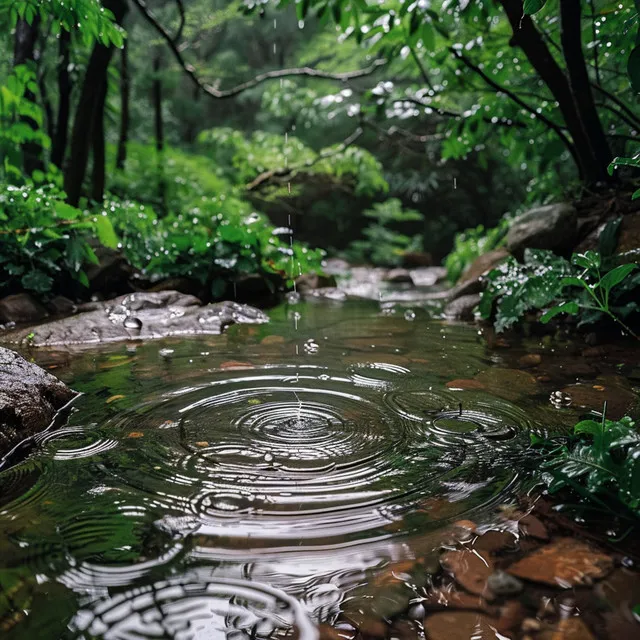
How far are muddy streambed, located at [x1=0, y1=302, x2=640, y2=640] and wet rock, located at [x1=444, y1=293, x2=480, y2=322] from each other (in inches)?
74.5

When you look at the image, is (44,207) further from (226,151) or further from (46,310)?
(226,151)

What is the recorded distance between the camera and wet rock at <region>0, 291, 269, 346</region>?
4149mm

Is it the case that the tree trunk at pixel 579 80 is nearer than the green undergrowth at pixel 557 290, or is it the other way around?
the green undergrowth at pixel 557 290

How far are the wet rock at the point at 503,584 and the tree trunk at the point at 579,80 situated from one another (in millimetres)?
3703

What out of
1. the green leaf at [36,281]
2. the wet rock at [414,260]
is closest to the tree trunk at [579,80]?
the green leaf at [36,281]

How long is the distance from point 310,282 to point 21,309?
153 inches

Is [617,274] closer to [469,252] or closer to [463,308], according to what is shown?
[463,308]

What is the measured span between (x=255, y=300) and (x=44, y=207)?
2365 millimetres

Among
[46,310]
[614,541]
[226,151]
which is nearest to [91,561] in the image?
[614,541]

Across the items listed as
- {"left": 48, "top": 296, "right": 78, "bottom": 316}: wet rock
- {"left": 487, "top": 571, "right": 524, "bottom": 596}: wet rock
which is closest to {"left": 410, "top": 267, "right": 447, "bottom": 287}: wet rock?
{"left": 48, "top": 296, "right": 78, "bottom": 316}: wet rock

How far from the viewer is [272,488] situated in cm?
181

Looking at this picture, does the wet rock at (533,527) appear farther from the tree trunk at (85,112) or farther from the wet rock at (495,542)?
the tree trunk at (85,112)

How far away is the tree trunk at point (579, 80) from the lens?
12.8 feet

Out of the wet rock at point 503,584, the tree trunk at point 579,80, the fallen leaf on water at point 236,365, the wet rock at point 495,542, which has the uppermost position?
the tree trunk at point 579,80
